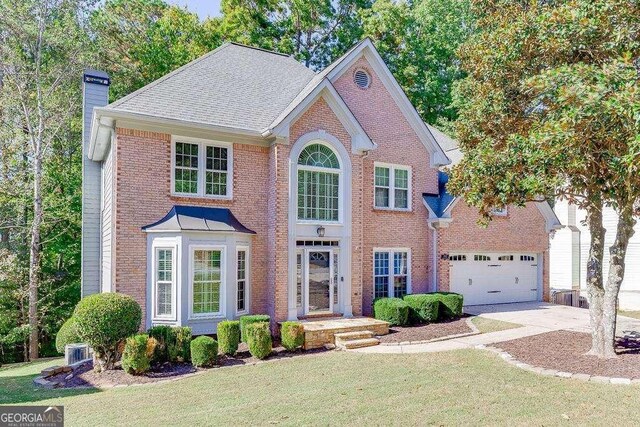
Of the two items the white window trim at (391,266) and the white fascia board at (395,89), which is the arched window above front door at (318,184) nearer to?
the white window trim at (391,266)

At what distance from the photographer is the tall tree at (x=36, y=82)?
1903cm

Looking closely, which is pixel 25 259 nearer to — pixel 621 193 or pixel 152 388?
pixel 152 388

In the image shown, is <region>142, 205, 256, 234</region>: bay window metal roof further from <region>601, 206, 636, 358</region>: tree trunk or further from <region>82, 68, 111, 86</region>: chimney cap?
<region>601, 206, 636, 358</region>: tree trunk

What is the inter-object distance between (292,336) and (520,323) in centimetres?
746

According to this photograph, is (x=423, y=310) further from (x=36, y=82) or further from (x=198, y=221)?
(x=36, y=82)

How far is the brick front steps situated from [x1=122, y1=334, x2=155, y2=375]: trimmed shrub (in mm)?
3887

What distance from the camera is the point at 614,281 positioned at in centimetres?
923

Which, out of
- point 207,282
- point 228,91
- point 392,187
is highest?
point 228,91

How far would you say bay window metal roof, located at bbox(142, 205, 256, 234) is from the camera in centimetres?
1142

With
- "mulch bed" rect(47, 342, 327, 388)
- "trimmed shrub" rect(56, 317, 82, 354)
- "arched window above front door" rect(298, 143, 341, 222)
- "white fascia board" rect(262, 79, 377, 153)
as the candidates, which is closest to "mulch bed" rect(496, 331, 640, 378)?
"mulch bed" rect(47, 342, 327, 388)

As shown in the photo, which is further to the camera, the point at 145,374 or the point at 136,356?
the point at 145,374

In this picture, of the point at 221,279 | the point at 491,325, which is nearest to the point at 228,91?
the point at 221,279

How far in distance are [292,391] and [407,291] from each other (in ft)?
29.0

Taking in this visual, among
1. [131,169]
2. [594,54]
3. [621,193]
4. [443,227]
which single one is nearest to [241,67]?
[131,169]
